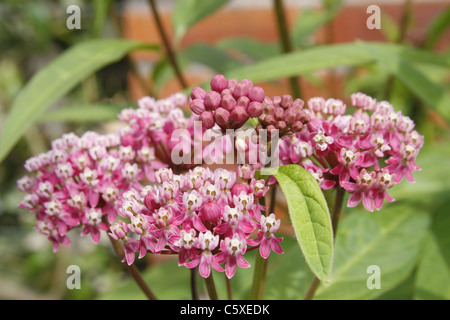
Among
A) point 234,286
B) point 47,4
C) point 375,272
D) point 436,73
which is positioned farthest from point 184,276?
point 47,4

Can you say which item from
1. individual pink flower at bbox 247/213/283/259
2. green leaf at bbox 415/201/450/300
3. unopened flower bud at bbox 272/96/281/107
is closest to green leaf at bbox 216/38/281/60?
green leaf at bbox 415/201/450/300

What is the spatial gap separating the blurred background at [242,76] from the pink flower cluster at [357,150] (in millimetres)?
222

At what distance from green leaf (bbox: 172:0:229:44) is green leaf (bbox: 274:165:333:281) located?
0.67 m

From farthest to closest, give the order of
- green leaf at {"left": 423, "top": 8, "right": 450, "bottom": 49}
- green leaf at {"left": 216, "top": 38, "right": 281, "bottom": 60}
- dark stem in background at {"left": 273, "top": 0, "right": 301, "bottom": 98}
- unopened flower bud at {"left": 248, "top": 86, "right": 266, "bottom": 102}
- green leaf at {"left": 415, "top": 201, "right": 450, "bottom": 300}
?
green leaf at {"left": 216, "top": 38, "right": 281, "bottom": 60}
green leaf at {"left": 423, "top": 8, "right": 450, "bottom": 49}
dark stem in background at {"left": 273, "top": 0, "right": 301, "bottom": 98}
green leaf at {"left": 415, "top": 201, "right": 450, "bottom": 300}
unopened flower bud at {"left": 248, "top": 86, "right": 266, "bottom": 102}

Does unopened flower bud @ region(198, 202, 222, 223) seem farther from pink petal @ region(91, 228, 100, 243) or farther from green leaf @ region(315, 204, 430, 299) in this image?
green leaf @ region(315, 204, 430, 299)

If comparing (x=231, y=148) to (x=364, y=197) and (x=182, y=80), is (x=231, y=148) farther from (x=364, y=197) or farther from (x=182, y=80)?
(x=182, y=80)

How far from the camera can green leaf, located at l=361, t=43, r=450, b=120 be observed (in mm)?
836

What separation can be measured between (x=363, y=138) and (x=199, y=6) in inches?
26.6

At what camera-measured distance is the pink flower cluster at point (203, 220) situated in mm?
552

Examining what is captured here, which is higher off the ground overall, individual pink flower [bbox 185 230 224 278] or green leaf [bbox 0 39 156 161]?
green leaf [bbox 0 39 156 161]

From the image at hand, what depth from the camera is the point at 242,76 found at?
863 millimetres

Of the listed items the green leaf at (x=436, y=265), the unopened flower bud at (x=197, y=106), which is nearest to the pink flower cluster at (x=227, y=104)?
the unopened flower bud at (x=197, y=106)

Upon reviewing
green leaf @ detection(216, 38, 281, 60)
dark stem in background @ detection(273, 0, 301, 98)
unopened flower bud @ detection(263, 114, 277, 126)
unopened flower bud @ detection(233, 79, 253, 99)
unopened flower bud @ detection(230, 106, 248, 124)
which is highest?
green leaf @ detection(216, 38, 281, 60)

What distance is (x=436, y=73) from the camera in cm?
172
